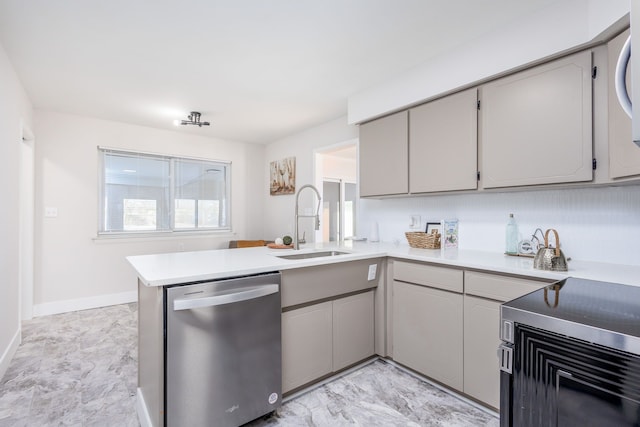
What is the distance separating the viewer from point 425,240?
2594 millimetres

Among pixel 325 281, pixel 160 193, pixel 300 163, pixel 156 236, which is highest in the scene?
pixel 300 163

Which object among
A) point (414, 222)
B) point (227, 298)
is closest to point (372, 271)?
point (414, 222)

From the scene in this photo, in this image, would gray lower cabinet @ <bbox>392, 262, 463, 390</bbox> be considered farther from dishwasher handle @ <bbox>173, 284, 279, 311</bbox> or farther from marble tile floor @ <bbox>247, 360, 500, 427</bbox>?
dishwasher handle @ <bbox>173, 284, 279, 311</bbox>

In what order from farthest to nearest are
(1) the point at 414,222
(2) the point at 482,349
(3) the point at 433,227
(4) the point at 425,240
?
1. (1) the point at 414,222
2. (3) the point at 433,227
3. (4) the point at 425,240
4. (2) the point at 482,349

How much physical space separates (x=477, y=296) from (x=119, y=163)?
4.47 m

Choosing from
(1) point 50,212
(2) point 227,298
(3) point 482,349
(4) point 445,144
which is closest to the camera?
(2) point 227,298

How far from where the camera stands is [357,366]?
2.36m

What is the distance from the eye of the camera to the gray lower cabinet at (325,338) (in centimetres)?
192

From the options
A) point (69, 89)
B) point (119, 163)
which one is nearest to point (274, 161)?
point (119, 163)

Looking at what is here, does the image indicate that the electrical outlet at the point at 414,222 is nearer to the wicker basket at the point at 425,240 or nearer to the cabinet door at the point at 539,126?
the wicker basket at the point at 425,240

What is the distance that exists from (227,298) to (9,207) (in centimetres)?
228

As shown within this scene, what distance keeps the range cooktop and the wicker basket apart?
1.25 m

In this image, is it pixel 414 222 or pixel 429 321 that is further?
pixel 414 222

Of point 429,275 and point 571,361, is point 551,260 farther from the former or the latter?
point 571,361
